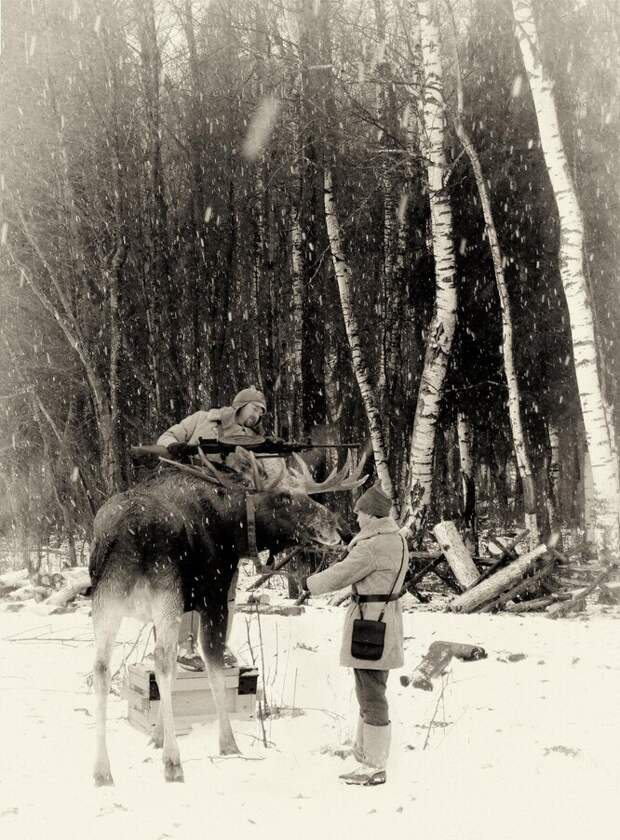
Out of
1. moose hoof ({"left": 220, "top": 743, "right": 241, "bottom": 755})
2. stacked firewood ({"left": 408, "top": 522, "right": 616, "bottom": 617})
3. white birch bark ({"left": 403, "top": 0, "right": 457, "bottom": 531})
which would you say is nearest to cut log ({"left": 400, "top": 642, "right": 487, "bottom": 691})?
moose hoof ({"left": 220, "top": 743, "right": 241, "bottom": 755})

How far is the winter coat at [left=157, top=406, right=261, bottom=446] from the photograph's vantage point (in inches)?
313

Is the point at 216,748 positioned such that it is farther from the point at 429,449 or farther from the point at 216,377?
the point at 216,377

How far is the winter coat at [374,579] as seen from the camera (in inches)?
234

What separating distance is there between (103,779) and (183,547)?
159 centimetres

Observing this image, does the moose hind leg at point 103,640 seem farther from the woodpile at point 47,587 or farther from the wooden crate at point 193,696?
the woodpile at point 47,587

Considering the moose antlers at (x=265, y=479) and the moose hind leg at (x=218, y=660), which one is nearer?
the moose hind leg at (x=218, y=660)

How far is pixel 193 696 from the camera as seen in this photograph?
722 cm

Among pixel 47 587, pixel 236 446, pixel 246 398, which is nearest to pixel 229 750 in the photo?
pixel 236 446

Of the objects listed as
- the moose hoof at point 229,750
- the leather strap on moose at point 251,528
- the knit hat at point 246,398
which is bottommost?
the moose hoof at point 229,750

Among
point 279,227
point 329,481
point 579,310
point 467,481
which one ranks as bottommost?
point 467,481

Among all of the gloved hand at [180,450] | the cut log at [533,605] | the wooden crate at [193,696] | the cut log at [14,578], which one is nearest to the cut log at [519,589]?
the cut log at [533,605]

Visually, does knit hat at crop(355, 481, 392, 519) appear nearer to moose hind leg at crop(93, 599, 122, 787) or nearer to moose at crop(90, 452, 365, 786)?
moose at crop(90, 452, 365, 786)

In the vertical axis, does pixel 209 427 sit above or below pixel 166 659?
above

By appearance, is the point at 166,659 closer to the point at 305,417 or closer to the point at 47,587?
the point at 47,587
